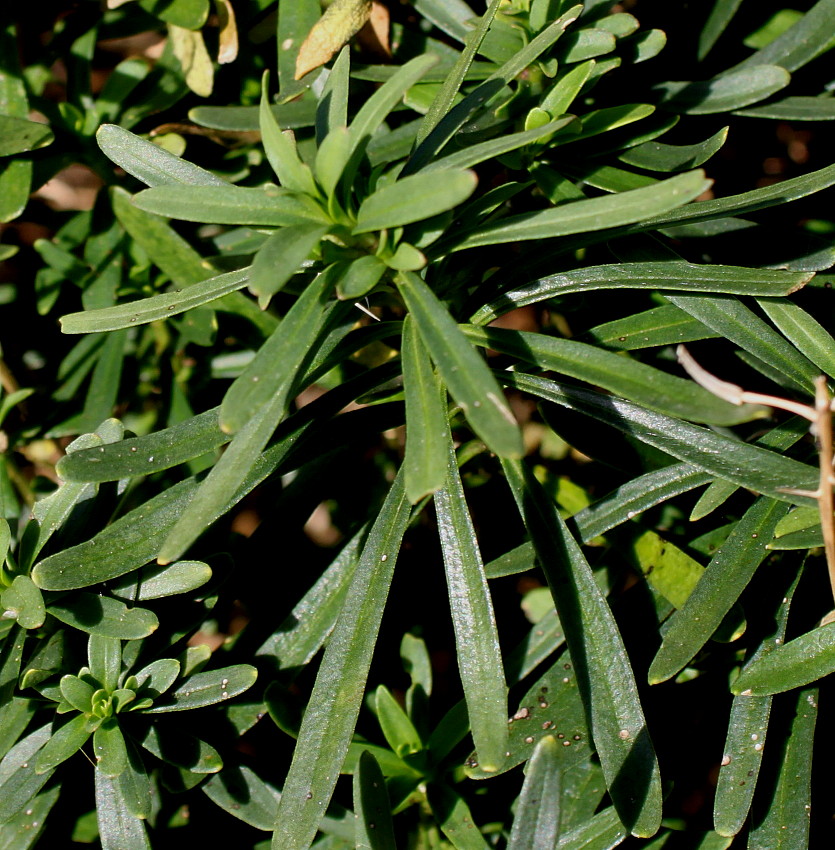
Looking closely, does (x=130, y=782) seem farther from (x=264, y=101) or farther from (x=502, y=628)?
(x=264, y=101)

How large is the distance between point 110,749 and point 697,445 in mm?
748

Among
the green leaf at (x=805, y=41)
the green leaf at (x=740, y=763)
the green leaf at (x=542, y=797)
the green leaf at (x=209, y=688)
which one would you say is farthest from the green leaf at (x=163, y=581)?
the green leaf at (x=805, y=41)

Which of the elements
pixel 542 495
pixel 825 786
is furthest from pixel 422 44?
pixel 825 786

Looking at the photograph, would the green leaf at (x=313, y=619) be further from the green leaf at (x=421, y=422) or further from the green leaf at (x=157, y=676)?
the green leaf at (x=421, y=422)

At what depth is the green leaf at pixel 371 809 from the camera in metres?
1.00

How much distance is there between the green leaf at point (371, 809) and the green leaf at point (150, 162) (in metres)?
0.71

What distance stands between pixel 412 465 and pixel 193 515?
0.23 m

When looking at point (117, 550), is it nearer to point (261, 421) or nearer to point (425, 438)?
point (261, 421)

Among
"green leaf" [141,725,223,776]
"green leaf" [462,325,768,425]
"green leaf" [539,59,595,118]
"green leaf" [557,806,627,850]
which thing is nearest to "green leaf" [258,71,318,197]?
"green leaf" [462,325,768,425]

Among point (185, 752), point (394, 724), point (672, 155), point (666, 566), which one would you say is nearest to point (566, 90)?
point (672, 155)

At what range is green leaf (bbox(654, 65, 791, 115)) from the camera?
1.19 m

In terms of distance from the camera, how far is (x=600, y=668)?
38.2 inches

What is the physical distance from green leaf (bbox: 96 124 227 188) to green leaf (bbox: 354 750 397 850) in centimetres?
71

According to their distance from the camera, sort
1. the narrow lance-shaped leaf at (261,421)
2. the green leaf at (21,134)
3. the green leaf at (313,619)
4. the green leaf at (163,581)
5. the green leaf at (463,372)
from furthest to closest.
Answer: the green leaf at (21,134), the green leaf at (313,619), the green leaf at (163,581), the narrow lance-shaped leaf at (261,421), the green leaf at (463,372)
